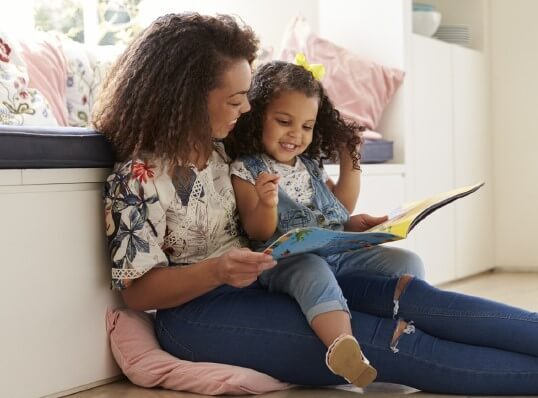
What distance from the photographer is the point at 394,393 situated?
68.8 inches

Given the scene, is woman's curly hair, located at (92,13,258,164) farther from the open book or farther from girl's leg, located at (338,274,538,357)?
girl's leg, located at (338,274,538,357)

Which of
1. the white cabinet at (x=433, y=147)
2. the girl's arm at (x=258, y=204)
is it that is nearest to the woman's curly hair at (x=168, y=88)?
the girl's arm at (x=258, y=204)

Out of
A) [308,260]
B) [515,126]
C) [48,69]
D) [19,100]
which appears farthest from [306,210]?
[515,126]

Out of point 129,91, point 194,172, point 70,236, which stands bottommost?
point 70,236

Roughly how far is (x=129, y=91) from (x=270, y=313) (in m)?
0.51

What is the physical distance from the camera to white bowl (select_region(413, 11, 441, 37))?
3.56m

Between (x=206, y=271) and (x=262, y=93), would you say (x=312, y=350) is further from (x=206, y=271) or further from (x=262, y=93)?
(x=262, y=93)

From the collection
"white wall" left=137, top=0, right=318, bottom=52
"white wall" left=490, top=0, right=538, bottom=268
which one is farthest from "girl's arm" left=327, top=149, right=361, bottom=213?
"white wall" left=490, top=0, right=538, bottom=268

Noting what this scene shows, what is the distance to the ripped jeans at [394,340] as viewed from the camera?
1.70m

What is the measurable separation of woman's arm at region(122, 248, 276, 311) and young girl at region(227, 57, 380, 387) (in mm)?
Result: 141

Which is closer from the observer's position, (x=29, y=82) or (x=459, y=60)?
(x=29, y=82)

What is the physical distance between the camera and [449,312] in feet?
5.82

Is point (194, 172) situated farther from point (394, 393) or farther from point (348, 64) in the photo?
point (348, 64)

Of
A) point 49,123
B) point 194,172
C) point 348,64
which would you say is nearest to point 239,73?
point 194,172
